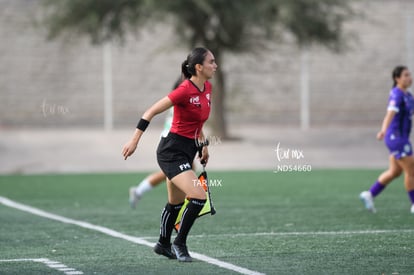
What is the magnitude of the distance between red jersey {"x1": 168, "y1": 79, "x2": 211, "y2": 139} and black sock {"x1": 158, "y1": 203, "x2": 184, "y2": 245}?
2.54ft

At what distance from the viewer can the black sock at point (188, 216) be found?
911 centimetres

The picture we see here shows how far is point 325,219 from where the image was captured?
13219mm

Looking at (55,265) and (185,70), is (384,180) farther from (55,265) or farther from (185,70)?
(55,265)

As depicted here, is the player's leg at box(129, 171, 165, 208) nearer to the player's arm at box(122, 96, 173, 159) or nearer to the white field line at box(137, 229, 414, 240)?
the white field line at box(137, 229, 414, 240)

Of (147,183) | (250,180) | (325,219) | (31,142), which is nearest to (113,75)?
(31,142)

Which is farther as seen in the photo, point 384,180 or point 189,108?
point 384,180

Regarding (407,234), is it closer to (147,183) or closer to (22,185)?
(147,183)

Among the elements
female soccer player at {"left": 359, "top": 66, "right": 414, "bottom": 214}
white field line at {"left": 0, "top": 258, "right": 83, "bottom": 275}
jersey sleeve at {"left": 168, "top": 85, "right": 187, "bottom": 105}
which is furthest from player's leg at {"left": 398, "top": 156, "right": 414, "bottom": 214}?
white field line at {"left": 0, "top": 258, "right": 83, "bottom": 275}

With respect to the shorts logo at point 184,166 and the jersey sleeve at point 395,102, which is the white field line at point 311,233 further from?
the jersey sleeve at point 395,102

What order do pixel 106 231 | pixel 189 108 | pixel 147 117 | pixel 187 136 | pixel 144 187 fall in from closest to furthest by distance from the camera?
pixel 147 117 → pixel 189 108 → pixel 187 136 → pixel 106 231 → pixel 144 187

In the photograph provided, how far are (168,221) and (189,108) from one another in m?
1.20

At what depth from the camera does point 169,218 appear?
31.4 feet

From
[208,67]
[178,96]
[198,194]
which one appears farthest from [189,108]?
[198,194]

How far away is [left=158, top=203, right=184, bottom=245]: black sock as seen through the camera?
9.55 meters
